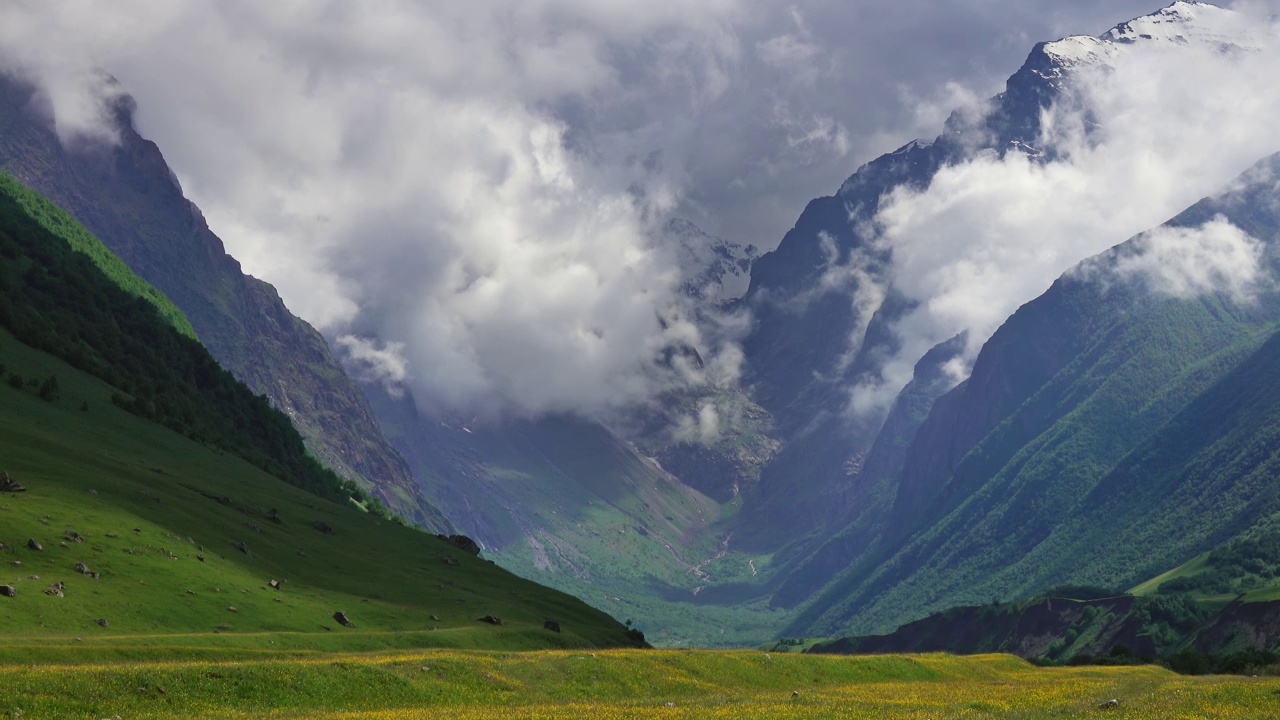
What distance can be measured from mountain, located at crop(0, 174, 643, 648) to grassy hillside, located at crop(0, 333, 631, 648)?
279mm

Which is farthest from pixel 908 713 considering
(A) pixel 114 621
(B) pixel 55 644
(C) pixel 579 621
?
(C) pixel 579 621

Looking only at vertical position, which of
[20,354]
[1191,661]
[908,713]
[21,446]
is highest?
[20,354]

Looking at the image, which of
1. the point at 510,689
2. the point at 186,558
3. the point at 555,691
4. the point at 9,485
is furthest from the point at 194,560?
the point at 555,691

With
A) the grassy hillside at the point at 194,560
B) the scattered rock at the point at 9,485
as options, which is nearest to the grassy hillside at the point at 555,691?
the grassy hillside at the point at 194,560

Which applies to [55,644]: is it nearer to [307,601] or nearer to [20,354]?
[307,601]

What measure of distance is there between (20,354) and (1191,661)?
200 meters

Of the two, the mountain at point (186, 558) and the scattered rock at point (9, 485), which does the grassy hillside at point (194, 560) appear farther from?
the scattered rock at point (9, 485)

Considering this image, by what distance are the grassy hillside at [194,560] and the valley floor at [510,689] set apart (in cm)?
852

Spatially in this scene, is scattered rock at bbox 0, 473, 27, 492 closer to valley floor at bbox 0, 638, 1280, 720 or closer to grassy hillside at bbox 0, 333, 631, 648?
grassy hillside at bbox 0, 333, 631, 648

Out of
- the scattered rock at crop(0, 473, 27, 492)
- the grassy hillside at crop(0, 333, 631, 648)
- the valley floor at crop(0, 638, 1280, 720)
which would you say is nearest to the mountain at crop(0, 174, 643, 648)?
the scattered rock at crop(0, 473, 27, 492)

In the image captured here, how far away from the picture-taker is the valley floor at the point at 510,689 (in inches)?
2329

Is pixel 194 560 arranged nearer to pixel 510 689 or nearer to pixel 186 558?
pixel 186 558

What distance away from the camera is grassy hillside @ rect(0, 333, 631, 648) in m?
89.9

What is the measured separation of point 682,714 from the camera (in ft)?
201
